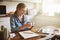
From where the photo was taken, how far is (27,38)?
1.74m

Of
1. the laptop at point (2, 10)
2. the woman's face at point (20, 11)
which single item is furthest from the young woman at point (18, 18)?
the laptop at point (2, 10)

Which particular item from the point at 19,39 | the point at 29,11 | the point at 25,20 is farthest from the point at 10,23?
the point at 19,39

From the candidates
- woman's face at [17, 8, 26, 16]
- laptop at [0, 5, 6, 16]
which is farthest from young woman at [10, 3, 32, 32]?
laptop at [0, 5, 6, 16]

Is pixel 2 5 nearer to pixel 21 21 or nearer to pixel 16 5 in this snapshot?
pixel 16 5

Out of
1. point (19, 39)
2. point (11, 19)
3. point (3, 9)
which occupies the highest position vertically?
point (3, 9)

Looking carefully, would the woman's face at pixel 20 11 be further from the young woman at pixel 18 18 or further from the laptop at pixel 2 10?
the laptop at pixel 2 10

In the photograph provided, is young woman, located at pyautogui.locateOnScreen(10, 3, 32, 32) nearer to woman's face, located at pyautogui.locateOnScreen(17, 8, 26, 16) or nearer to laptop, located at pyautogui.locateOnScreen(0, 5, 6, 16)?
woman's face, located at pyautogui.locateOnScreen(17, 8, 26, 16)

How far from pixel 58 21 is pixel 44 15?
34 cm

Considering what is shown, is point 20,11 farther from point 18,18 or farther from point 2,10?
point 2,10

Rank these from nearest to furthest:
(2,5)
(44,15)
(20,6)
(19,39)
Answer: (19,39)
(20,6)
(2,5)
(44,15)

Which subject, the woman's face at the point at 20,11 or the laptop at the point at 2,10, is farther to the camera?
the laptop at the point at 2,10

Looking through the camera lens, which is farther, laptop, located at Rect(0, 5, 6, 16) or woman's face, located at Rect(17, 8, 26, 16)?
laptop, located at Rect(0, 5, 6, 16)

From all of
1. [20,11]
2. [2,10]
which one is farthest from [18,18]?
[2,10]

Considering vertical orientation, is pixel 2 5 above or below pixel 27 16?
above
